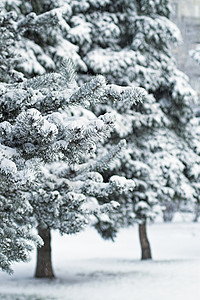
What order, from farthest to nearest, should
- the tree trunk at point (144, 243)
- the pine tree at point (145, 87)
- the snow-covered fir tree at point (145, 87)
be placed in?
the tree trunk at point (144, 243) → the pine tree at point (145, 87) → the snow-covered fir tree at point (145, 87)

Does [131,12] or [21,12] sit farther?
[131,12]

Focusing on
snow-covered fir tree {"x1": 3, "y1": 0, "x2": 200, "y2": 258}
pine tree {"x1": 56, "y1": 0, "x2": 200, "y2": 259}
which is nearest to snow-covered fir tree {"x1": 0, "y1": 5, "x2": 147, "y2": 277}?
snow-covered fir tree {"x1": 3, "y1": 0, "x2": 200, "y2": 258}

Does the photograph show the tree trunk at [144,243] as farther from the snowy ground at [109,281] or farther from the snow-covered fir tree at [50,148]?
the snow-covered fir tree at [50,148]

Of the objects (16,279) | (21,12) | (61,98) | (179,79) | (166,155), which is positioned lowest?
(16,279)

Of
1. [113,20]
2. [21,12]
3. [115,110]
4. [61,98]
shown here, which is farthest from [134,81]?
[61,98]

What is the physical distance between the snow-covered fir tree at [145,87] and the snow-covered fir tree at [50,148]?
580 cm

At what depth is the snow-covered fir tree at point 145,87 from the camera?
35.4 ft

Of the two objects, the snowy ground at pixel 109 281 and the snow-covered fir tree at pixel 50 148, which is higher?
the snow-covered fir tree at pixel 50 148

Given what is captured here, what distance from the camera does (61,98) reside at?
106 inches

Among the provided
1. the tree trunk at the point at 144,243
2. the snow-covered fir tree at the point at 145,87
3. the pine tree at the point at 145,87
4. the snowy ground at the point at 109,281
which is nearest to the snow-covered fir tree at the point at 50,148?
the snowy ground at the point at 109,281

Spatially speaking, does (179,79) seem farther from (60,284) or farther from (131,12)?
(60,284)

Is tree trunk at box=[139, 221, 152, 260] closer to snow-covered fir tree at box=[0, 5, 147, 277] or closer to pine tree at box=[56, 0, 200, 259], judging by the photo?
pine tree at box=[56, 0, 200, 259]

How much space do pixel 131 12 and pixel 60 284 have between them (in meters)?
7.59

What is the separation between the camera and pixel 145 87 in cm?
1153
